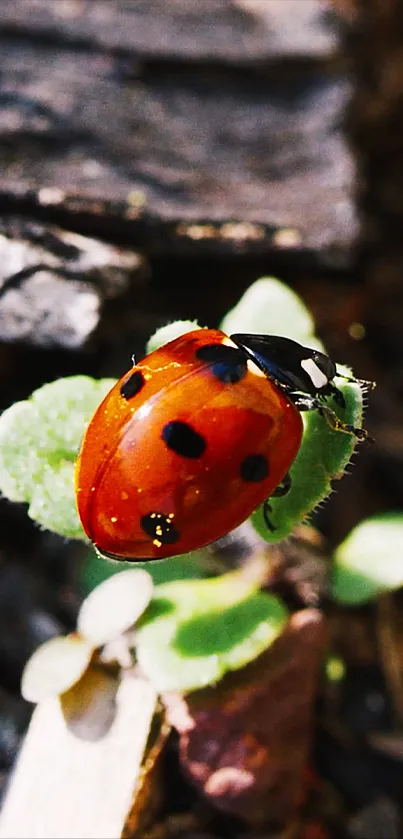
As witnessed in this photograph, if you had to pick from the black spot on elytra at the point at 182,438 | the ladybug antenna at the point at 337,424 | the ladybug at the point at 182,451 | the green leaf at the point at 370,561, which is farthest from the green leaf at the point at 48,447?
the green leaf at the point at 370,561

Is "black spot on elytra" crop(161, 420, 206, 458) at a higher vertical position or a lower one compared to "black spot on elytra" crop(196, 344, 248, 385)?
lower

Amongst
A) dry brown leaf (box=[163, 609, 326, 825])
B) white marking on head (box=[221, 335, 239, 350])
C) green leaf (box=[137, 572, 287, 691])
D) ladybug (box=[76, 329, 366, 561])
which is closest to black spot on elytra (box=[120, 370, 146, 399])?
ladybug (box=[76, 329, 366, 561])

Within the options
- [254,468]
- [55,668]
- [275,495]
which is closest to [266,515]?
[275,495]

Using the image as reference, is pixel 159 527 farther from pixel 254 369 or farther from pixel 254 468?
pixel 254 369

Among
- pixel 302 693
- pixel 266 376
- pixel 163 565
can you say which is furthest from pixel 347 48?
pixel 302 693

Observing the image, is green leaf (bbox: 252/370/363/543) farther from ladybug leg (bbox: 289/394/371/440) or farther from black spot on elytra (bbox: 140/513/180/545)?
black spot on elytra (bbox: 140/513/180/545)
